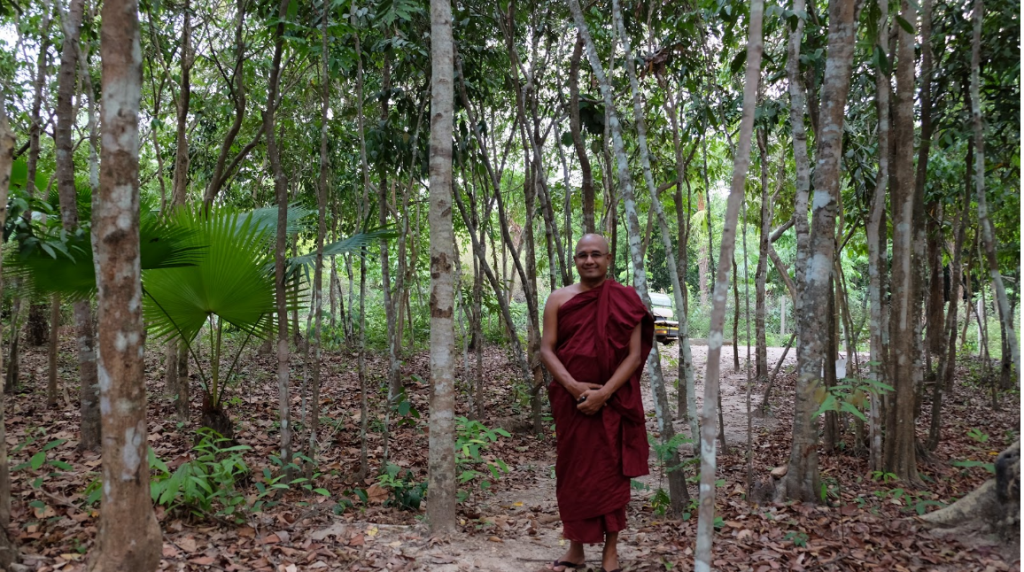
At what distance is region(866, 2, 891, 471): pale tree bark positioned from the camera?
4.70 meters

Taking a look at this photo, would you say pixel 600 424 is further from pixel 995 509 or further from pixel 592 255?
pixel 995 509

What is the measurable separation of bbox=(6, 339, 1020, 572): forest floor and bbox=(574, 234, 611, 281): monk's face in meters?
1.50

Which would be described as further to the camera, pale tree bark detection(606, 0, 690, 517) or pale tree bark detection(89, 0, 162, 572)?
pale tree bark detection(606, 0, 690, 517)

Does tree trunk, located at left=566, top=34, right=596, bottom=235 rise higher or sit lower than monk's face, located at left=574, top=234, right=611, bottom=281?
higher

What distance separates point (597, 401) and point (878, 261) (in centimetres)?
300

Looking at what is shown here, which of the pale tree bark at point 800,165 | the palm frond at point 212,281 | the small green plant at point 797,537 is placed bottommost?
the small green plant at point 797,537

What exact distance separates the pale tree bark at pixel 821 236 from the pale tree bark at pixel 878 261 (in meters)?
0.74

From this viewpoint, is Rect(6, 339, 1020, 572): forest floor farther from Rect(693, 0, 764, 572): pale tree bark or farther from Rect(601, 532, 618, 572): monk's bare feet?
Rect(693, 0, 764, 572): pale tree bark

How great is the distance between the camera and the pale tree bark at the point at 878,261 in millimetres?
4699

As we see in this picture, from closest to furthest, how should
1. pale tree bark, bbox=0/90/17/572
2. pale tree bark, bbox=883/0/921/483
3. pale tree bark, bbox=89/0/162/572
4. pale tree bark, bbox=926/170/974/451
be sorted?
pale tree bark, bbox=89/0/162/572
pale tree bark, bbox=0/90/17/572
pale tree bark, bbox=883/0/921/483
pale tree bark, bbox=926/170/974/451

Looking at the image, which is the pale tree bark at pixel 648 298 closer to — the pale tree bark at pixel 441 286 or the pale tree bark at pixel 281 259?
the pale tree bark at pixel 441 286

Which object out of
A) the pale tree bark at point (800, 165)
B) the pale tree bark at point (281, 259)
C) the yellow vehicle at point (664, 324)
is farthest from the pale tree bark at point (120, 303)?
the yellow vehicle at point (664, 324)

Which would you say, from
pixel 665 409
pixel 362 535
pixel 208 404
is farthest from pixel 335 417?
pixel 665 409

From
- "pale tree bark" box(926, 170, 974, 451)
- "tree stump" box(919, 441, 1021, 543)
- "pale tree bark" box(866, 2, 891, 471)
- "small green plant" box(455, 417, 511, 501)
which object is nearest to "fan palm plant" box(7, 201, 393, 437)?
"small green plant" box(455, 417, 511, 501)
